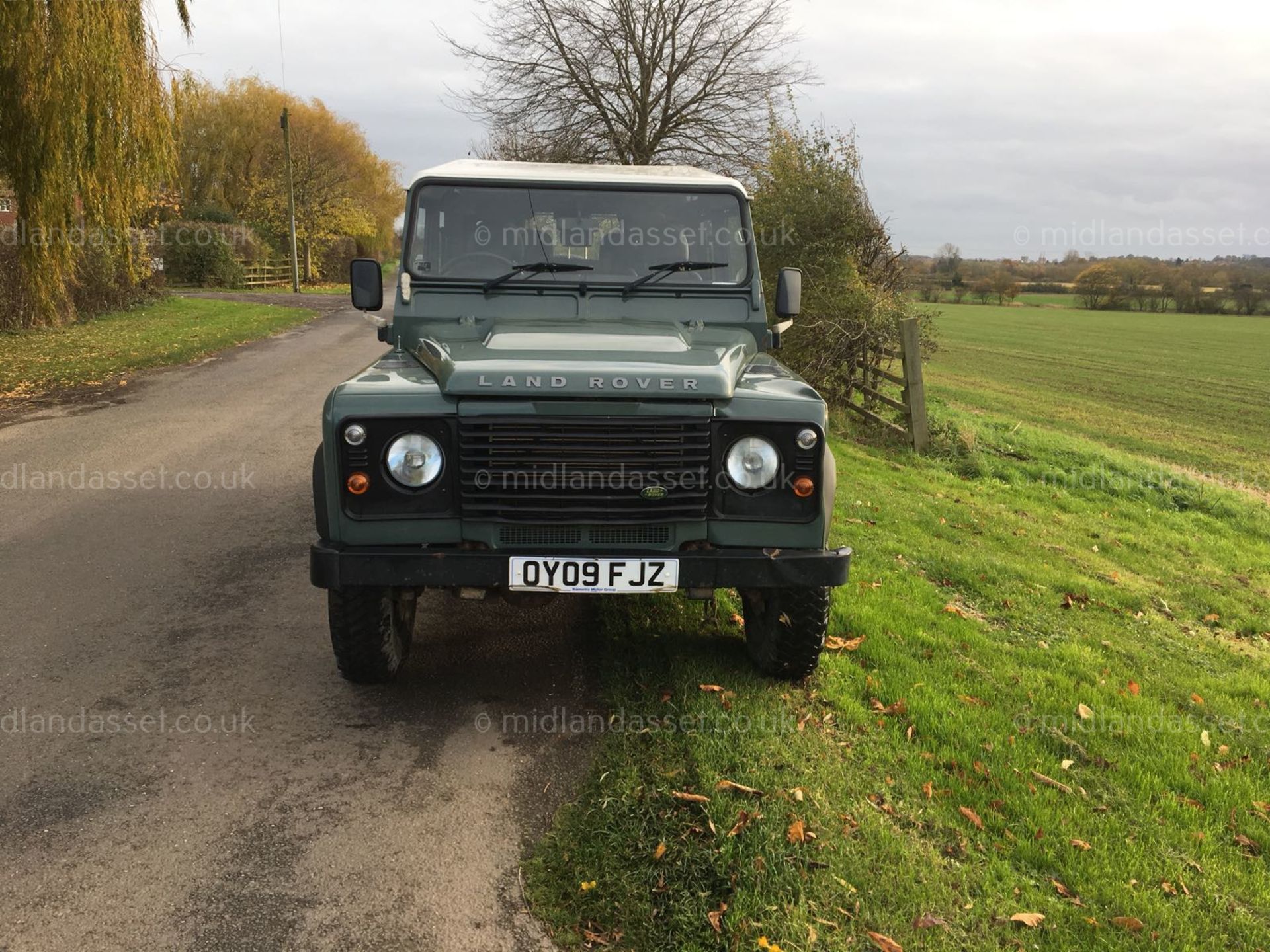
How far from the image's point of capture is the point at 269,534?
646 centimetres

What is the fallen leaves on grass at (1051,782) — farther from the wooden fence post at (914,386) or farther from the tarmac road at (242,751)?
the wooden fence post at (914,386)

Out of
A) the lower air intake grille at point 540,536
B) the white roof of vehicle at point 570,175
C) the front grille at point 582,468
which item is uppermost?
the white roof of vehicle at point 570,175

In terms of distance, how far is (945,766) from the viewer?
3.77 meters

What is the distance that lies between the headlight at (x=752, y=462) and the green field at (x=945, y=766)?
39.1 inches

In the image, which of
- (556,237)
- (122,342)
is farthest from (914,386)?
(122,342)

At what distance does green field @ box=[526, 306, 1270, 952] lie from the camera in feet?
9.39

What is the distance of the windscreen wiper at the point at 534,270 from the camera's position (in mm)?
4844

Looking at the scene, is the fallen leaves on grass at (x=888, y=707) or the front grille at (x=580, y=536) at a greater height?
the front grille at (x=580, y=536)

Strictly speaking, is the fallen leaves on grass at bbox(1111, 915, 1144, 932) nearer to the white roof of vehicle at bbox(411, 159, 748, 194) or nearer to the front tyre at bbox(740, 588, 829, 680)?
the front tyre at bbox(740, 588, 829, 680)

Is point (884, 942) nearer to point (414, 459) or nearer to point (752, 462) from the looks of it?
point (752, 462)

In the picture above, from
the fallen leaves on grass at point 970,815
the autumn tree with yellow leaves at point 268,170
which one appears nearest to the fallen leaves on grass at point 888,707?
the fallen leaves on grass at point 970,815

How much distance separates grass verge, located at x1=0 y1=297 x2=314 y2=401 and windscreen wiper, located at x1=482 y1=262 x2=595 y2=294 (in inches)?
356

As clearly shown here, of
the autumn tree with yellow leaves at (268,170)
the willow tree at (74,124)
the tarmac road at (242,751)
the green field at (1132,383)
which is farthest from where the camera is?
the autumn tree with yellow leaves at (268,170)

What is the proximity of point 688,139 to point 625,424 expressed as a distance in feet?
72.8
